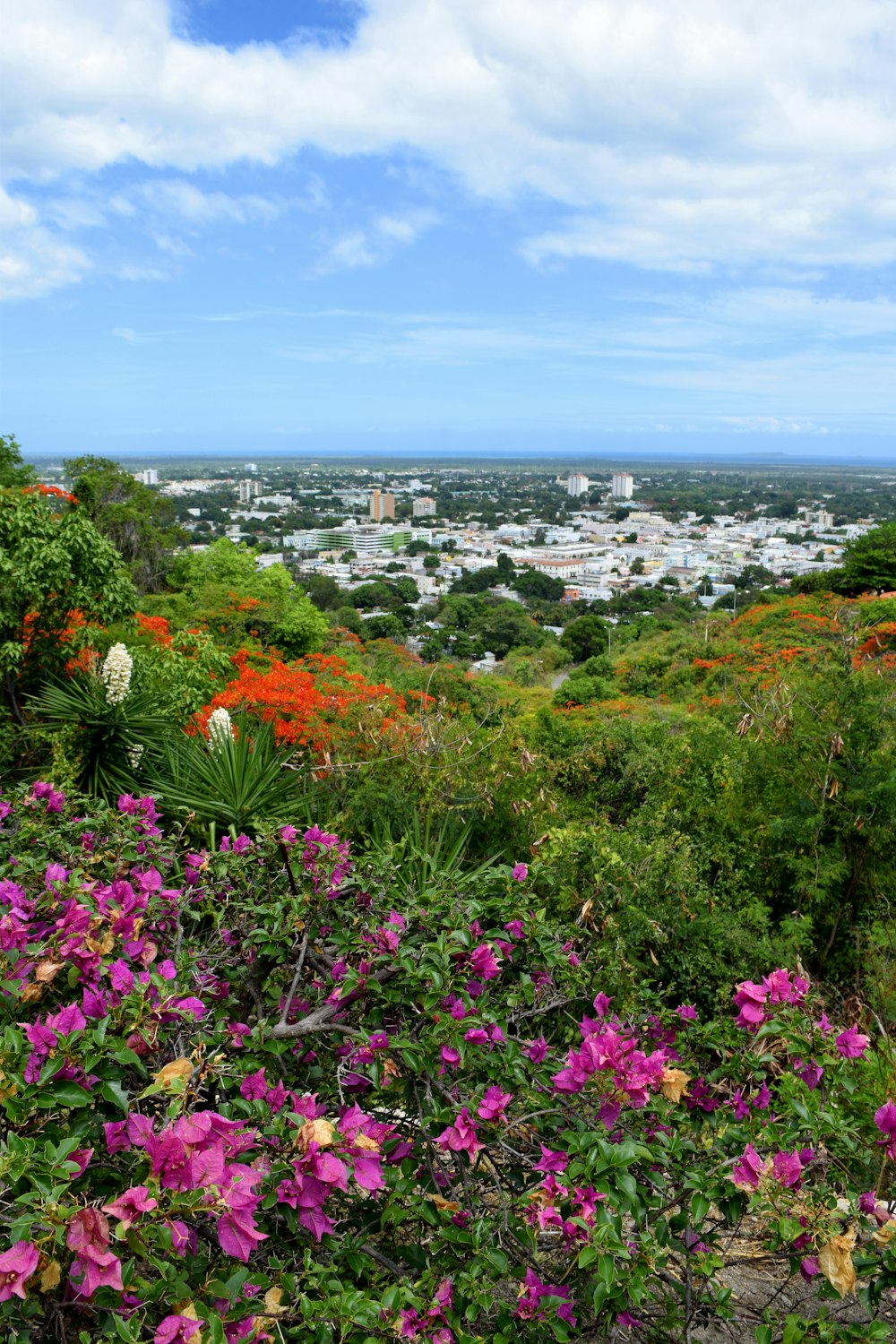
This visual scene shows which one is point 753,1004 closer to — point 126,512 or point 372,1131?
point 372,1131

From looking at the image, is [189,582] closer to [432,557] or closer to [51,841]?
[51,841]

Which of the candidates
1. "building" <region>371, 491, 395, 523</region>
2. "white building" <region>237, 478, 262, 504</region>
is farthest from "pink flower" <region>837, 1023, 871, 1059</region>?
"building" <region>371, 491, 395, 523</region>

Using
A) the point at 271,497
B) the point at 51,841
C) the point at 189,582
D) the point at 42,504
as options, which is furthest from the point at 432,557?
the point at 51,841

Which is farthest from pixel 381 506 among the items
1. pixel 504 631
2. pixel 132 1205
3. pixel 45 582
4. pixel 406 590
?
pixel 132 1205

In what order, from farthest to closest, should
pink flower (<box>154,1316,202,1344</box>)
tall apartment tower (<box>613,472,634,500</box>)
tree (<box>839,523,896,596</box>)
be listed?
1. tall apartment tower (<box>613,472,634,500</box>)
2. tree (<box>839,523,896,596</box>)
3. pink flower (<box>154,1316,202,1344</box>)

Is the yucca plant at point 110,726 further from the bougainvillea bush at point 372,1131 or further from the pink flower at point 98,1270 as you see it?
the pink flower at point 98,1270

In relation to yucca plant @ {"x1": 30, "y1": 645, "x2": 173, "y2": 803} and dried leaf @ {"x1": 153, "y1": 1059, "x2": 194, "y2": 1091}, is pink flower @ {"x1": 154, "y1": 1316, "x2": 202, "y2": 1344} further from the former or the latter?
yucca plant @ {"x1": 30, "y1": 645, "x2": 173, "y2": 803}

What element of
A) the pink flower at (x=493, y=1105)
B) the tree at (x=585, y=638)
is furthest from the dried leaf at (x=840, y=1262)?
the tree at (x=585, y=638)
